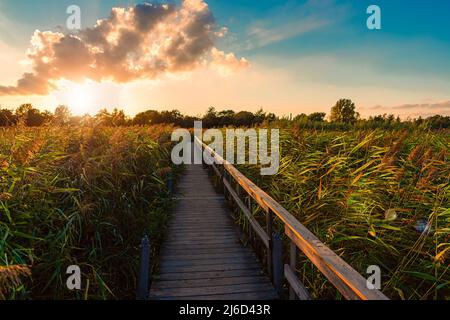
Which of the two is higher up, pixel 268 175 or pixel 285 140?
pixel 285 140

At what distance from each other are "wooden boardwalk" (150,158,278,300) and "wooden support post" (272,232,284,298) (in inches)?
4.5

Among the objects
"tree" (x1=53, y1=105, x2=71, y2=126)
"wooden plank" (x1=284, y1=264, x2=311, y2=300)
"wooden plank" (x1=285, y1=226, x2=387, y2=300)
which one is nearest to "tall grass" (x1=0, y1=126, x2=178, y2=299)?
"tree" (x1=53, y1=105, x2=71, y2=126)

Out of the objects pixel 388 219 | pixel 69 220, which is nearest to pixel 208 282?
pixel 69 220

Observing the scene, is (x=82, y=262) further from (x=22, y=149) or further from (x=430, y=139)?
(x=430, y=139)

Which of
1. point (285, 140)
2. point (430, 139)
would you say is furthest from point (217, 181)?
point (430, 139)

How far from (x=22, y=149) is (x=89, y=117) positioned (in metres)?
3.12

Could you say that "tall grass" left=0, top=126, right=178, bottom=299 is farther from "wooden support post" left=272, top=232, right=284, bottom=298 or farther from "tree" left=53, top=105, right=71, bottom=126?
"wooden support post" left=272, top=232, right=284, bottom=298

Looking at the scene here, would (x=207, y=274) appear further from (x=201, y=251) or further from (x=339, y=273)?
(x=339, y=273)

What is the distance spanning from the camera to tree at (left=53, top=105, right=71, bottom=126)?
20.8ft

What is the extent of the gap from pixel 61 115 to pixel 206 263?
4654mm

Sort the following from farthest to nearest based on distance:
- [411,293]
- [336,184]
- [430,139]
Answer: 1. [430,139]
2. [336,184]
3. [411,293]

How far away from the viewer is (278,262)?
11.8 ft

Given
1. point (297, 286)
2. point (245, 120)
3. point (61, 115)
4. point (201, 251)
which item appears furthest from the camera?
point (245, 120)
